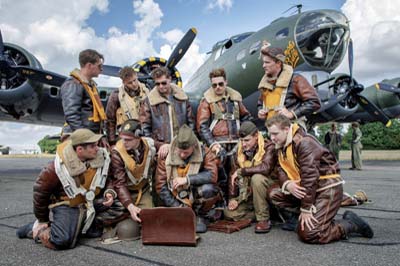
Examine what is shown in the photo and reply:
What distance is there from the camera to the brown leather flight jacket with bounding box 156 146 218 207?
393cm

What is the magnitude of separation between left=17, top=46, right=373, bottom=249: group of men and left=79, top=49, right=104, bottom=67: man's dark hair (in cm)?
1

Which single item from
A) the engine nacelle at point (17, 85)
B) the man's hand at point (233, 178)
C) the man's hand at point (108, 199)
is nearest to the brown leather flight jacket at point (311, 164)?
the man's hand at point (233, 178)

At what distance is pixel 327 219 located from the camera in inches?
131

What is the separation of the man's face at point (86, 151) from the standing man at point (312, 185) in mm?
1849

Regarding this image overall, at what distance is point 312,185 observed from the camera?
335cm

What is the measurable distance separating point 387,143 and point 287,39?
4406 cm

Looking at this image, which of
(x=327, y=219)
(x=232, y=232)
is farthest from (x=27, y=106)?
(x=327, y=219)

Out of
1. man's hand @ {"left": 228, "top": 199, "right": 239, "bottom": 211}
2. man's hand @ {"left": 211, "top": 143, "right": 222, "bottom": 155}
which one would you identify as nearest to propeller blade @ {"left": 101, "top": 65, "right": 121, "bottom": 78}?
man's hand @ {"left": 211, "top": 143, "right": 222, "bottom": 155}

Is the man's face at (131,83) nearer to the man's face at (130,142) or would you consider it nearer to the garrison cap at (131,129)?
the garrison cap at (131,129)

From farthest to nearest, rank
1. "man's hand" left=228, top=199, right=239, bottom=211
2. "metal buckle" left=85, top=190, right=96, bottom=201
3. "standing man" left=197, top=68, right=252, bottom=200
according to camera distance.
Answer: "standing man" left=197, top=68, right=252, bottom=200 → "man's hand" left=228, top=199, right=239, bottom=211 → "metal buckle" left=85, top=190, right=96, bottom=201

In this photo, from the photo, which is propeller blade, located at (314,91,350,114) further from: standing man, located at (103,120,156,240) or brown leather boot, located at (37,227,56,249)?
brown leather boot, located at (37,227,56,249)

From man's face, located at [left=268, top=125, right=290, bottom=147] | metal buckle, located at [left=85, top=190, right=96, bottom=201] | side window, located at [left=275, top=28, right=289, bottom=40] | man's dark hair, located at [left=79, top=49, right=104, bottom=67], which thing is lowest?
metal buckle, located at [left=85, top=190, right=96, bottom=201]

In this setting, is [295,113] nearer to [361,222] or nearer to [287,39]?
[361,222]

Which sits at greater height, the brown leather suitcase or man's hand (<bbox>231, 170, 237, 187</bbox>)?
man's hand (<bbox>231, 170, 237, 187</bbox>)
